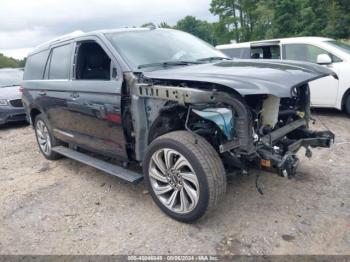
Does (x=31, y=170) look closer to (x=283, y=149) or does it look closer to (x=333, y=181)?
(x=283, y=149)

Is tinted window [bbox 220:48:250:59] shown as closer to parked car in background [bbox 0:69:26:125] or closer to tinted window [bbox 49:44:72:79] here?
tinted window [bbox 49:44:72:79]

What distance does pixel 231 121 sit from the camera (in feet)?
10.3

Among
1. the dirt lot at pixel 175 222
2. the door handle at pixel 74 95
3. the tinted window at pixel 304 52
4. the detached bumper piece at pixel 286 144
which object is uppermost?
the tinted window at pixel 304 52

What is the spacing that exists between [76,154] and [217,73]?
2.61m

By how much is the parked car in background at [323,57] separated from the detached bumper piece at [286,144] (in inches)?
116

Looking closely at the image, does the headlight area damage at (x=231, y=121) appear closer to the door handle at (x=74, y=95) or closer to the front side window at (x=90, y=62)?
the front side window at (x=90, y=62)

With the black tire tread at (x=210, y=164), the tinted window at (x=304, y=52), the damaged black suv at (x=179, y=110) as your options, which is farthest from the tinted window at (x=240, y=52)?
the black tire tread at (x=210, y=164)

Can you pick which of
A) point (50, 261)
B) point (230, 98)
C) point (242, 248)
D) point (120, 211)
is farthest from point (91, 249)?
point (230, 98)

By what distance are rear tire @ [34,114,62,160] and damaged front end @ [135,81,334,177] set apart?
2.62m

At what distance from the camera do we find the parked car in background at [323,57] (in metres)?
6.86

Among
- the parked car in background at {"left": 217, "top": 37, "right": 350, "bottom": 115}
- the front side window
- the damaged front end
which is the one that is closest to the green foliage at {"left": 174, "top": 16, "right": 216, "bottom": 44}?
the parked car in background at {"left": 217, "top": 37, "right": 350, "bottom": 115}

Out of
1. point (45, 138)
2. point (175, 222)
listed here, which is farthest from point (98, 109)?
point (45, 138)

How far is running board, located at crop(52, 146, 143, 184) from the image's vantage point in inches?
152

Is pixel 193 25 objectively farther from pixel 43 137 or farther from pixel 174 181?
pixel 174 181
